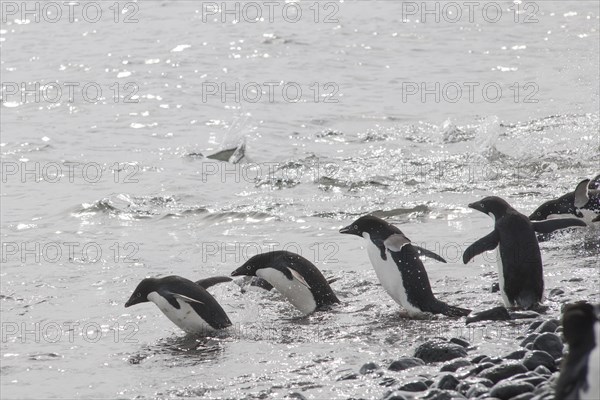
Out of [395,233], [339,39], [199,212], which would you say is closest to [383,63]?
[339,39]

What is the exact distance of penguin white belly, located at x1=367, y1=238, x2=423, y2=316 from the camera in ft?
23.8

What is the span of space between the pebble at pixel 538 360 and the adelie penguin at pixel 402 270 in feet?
5.11

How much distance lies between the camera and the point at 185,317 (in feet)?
24.0

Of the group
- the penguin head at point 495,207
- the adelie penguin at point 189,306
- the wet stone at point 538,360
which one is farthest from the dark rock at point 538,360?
the adelie penguin at point 189,306

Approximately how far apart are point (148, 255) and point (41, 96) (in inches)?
358

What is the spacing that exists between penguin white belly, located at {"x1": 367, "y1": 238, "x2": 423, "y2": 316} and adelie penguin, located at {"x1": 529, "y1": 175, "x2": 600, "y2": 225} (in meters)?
1.80

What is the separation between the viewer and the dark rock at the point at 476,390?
5020 mm

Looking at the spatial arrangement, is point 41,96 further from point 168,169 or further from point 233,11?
point 233,11

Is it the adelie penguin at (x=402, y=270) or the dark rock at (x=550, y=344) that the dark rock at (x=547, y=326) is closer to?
the dark rock at (x=550, y=344)

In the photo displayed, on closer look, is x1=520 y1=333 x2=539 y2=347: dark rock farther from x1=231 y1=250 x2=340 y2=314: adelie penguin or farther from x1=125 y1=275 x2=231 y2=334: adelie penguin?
x1=125 y1=275 x2=231 y2=334: adelie penguin

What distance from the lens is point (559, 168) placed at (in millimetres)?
11703

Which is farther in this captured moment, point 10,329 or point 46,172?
point 46,172

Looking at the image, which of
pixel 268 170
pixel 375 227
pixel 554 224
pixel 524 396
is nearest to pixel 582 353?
pixel 524 396

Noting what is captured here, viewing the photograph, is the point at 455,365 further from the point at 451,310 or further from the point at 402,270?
the point at 402,270
